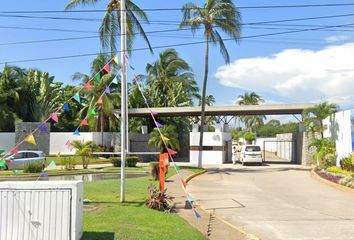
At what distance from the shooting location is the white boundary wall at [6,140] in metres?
41.8

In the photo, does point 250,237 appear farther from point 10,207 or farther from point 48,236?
point 10,207

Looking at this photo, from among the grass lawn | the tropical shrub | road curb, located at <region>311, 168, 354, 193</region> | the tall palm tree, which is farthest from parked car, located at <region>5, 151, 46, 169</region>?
the tall palm tree

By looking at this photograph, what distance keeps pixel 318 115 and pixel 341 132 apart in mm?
4112

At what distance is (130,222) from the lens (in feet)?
31.6

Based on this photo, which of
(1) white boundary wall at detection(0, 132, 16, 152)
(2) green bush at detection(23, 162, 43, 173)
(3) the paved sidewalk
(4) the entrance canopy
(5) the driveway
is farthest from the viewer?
(1) white boundary wall at detection(0, 132, 16, 152)

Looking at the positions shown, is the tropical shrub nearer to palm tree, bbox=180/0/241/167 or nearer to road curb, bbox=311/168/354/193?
road curb, bbox=311/168/354/193

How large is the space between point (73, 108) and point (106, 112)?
12.5 meters

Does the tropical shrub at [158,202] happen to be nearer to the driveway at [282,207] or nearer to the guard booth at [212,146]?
the driveway at [282,207]

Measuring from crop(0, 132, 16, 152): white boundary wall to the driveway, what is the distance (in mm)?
25986

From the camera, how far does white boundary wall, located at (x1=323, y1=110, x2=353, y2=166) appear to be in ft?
79.0

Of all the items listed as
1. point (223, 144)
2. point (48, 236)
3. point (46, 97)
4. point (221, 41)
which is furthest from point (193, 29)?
point (46, 97)

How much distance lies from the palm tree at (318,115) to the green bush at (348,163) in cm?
630

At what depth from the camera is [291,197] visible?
53.7ft

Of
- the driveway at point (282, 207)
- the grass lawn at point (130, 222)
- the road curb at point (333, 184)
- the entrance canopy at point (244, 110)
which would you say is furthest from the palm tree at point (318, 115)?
the grass lawn at point (130, 222)
